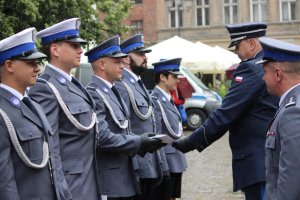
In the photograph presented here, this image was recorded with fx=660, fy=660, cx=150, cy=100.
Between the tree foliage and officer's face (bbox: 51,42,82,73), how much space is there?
31.8 feet

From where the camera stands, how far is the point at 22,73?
4.32 metres

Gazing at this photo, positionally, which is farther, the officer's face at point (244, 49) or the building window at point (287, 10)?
the building window at point (287, 10)

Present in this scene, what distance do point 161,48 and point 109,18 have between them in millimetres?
4711

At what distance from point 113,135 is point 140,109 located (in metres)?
1.08

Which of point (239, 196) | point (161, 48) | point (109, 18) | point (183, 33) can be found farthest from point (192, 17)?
point (239, 196)

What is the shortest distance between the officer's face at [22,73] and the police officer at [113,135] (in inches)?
45.4

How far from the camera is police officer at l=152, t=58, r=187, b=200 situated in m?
7.11

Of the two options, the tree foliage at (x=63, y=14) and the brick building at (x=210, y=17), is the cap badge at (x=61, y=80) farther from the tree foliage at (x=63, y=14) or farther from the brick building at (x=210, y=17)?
the brick building at (x=210, y=17)

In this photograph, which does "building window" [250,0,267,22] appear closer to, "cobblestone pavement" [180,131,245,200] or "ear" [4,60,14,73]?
"cobblestone pavement" [180,131,245,200]

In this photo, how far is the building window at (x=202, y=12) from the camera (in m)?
47.1

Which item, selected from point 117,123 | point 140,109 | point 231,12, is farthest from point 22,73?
point 231,12

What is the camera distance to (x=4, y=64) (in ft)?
14.2

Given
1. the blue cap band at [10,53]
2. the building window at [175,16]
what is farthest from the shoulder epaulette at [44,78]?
the building window at [175,16]

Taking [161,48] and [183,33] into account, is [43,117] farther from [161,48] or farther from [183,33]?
[183,33]
